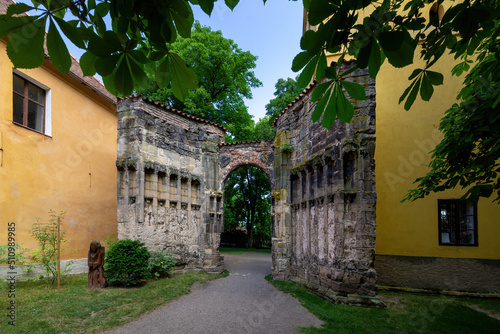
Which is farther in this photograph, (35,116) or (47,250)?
(35,116)

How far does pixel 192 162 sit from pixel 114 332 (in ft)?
24.5

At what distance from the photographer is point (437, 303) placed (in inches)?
284

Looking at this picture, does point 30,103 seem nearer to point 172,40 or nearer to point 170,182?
point 170,182

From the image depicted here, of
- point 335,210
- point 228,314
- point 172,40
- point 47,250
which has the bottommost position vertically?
point 228,314

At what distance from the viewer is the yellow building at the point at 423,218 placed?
321 inches

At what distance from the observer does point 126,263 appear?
27.2ft

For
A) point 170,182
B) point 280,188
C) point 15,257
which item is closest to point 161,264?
point 170,182

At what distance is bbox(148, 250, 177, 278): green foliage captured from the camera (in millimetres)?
9397

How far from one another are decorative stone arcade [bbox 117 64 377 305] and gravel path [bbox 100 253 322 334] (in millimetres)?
1287

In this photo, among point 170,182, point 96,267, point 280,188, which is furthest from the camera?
point 170,182

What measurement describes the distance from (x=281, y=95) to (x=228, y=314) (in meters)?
18.0

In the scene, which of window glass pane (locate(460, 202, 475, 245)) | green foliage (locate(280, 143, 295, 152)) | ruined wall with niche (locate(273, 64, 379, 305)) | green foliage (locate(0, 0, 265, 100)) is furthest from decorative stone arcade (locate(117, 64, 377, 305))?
green foliage (locate(0, 0, 265, 100))

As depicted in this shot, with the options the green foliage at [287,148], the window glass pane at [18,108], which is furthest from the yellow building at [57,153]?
the green foliage at [287,148]

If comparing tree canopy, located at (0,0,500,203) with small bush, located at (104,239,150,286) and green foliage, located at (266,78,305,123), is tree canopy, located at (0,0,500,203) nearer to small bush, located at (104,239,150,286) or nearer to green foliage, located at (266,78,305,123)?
small bush, located at (104,239,150,286)
